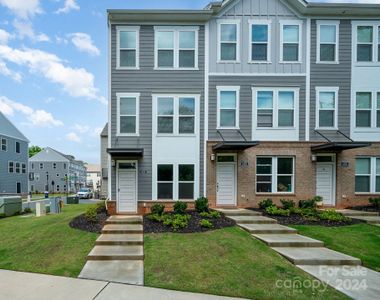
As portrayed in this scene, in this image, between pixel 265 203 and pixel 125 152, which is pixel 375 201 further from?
pixel 125 152

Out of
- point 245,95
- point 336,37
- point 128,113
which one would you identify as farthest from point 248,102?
point 128,113

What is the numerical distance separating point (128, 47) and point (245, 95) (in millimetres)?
5670

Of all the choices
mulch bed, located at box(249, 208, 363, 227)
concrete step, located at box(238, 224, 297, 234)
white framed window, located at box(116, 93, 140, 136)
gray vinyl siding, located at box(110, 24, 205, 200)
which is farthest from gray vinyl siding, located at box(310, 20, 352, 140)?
white framed window, located at box(116, 93, 140, 136)

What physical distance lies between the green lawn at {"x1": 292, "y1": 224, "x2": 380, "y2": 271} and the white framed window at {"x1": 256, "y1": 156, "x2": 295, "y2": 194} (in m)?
3.07

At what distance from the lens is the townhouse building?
11344mm

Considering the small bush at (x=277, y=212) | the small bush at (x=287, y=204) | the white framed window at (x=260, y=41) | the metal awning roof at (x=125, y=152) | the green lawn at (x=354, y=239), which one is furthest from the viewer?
the white framed window at (x=260, y=41)

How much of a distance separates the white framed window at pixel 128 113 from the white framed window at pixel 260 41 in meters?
5.57

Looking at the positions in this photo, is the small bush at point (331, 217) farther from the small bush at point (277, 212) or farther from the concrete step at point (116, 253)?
the concrete step at point (116, 253)

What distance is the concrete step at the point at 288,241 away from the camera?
687 centimetres

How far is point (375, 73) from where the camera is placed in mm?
11711

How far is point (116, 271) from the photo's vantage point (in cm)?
543

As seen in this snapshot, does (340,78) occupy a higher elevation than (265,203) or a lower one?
higher

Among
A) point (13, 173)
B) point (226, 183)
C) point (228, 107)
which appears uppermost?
point (228, 107)

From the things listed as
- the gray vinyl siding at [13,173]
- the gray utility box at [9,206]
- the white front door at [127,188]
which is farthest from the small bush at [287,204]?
the gray vinyl siding at [13,173]
